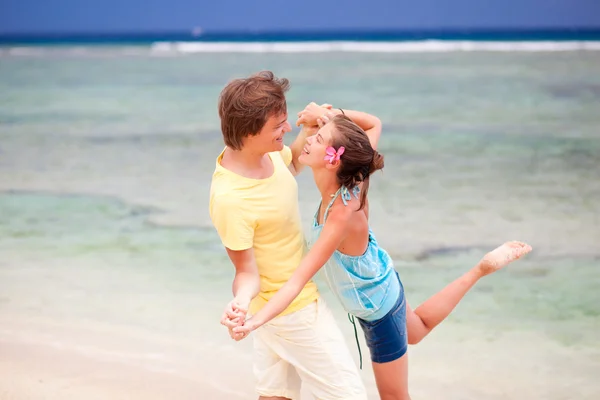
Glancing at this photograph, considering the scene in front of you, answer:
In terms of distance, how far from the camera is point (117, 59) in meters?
19.0

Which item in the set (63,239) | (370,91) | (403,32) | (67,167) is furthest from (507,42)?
(63,239)

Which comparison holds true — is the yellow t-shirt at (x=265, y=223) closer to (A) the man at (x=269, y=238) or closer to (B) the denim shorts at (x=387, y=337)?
(A) the man at (x=269, y=238)

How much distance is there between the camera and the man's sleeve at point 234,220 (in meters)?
2.52

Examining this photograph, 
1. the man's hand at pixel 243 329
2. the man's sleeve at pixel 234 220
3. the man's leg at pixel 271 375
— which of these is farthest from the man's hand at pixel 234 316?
the man's leg at pixel 271 375

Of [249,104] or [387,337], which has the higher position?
[249,104]

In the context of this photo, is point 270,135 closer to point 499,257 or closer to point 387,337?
point 387,337

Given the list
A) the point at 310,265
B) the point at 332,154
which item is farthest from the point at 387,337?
the point at 332,154

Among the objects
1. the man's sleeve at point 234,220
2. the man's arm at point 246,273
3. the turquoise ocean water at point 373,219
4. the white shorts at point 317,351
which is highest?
the man's sleeve at point 234,220

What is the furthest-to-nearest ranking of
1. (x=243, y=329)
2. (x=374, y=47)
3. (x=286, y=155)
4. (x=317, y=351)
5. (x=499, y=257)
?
(x=374, y=47) → (x=499, y=257) → (x=286, y=155) → (x=317, y=351) → (x=243, y=329)

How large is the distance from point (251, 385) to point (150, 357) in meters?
0.56

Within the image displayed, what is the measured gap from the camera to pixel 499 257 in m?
3.03

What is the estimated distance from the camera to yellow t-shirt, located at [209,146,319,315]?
8.30 feet

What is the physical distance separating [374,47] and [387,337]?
19.2 m

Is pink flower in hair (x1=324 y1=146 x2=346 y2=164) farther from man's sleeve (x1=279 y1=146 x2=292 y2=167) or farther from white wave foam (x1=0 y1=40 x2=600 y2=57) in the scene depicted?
white wave foam (x1=0 y1=40 x2=600 y2=57)
